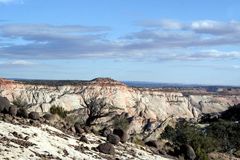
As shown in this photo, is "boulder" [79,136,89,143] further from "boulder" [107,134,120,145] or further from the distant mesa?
the distant mesa

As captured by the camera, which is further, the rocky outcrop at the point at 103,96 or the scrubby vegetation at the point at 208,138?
the rocky outcrop at the point at 103,96

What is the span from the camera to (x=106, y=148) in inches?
1209

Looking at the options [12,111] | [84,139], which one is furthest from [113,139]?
[12,111]

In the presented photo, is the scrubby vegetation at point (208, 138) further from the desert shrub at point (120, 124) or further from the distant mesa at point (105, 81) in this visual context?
the distant mesa at point (105, 81)

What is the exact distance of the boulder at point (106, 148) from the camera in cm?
3050

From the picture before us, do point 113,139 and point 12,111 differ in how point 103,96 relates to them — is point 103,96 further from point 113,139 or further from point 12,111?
point 12,111

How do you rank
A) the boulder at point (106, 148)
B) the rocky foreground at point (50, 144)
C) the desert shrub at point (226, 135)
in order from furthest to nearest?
the desert shrub at point (226, 135) → the boulder at point (106, 148) → the rocky foreground at point (50, 144)

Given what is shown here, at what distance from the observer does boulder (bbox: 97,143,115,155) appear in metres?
30.5

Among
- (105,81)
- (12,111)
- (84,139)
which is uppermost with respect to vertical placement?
(105,81)

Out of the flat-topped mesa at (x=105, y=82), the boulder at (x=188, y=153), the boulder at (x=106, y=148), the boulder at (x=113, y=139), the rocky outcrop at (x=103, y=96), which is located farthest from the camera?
the flat-topped mesa at (x=105, y=82)

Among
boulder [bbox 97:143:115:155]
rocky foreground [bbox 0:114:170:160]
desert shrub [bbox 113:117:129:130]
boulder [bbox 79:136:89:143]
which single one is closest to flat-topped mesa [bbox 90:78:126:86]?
desert shrub [bbox 113:117:129:130]

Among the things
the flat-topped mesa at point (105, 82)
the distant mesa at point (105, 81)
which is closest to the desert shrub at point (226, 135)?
the flat-topped mesa at point (105, 82)

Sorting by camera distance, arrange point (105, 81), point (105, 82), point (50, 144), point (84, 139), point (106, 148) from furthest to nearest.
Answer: point (105, 81) → point (105, 82) → point (84, 139) → point (106, 148) → point (50, 144)

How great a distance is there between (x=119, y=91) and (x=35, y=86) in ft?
82.4
